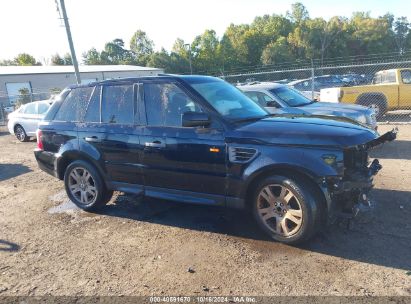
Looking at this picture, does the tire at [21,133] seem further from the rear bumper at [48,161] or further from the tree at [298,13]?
the tree at [298,13]

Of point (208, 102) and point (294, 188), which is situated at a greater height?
point (208, 102)

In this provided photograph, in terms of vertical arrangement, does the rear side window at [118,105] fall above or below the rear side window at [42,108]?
above

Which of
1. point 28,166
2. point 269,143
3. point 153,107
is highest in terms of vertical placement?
point 153,107

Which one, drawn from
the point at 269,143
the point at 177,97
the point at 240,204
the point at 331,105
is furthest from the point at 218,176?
the point at 331,105

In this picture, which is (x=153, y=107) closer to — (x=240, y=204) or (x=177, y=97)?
(x=177, y=97)

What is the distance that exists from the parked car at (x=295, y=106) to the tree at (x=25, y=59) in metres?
74.9

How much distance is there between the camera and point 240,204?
4316mm

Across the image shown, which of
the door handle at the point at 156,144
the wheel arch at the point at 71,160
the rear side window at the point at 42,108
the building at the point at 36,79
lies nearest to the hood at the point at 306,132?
the door handle at the point at 156,144

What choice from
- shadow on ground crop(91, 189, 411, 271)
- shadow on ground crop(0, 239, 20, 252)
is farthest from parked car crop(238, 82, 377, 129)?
shadow on ground crop(0, 239, 20, 252)

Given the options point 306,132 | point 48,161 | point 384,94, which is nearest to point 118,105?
point 48,161

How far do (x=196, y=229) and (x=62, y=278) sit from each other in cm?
171

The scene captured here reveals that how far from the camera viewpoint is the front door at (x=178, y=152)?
4.35 metres

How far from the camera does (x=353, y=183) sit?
12.6ft

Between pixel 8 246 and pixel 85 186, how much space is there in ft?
4.43
